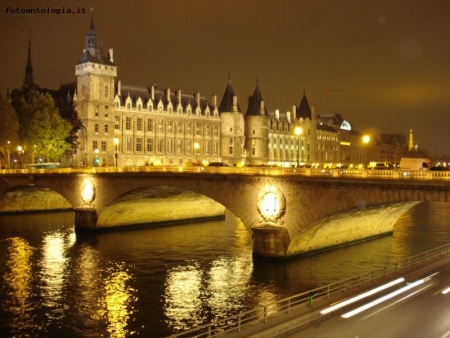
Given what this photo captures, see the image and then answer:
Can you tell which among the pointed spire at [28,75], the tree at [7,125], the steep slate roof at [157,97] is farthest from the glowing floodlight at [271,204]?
the pointed spire at [28,75]

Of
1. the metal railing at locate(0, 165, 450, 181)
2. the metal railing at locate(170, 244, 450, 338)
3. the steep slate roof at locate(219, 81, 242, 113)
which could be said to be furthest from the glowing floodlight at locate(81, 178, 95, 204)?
the steep slate roof at locate(219, 81, 242, 113)

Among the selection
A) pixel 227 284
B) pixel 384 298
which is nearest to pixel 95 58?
pixel 227 284

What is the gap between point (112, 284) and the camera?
37.4 meters

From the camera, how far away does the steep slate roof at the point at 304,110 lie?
16025cm

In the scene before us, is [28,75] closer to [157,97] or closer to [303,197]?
[157,97]

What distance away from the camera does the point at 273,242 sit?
4200 cm

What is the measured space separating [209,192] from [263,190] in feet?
22.9

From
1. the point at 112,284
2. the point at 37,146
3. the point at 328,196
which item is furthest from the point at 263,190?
the point at 37,146

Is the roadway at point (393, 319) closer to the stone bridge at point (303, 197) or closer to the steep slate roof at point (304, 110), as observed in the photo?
the stone bridge at point (303, 197)

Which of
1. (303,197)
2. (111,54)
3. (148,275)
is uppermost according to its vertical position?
(111,54)

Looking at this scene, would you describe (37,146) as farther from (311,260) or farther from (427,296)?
(427,296)

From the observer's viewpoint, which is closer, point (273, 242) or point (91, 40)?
point (273, 242)

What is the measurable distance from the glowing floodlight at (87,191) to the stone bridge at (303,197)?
15.2 ft

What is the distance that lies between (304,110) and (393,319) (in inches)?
5501
